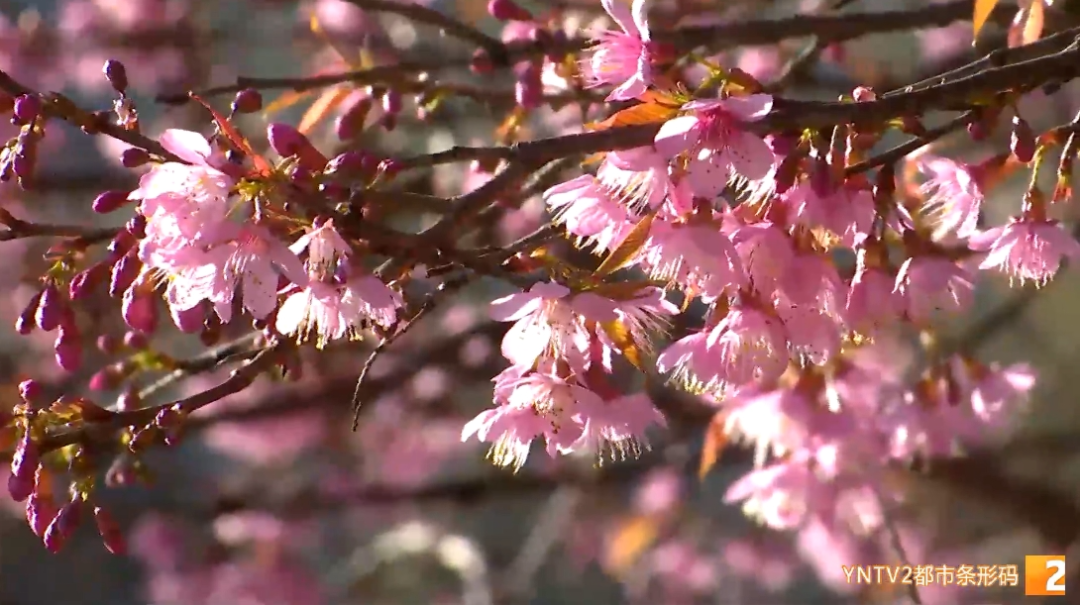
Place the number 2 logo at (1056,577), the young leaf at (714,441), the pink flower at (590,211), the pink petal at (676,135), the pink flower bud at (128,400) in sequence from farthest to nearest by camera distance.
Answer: the number 2 logo at (1056,577) < the young leaf at (714,441) < the pink flower bud at (128,400) < the pink flower at (590,211) < the pink petal at (676,135)

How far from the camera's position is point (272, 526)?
77.4 inches

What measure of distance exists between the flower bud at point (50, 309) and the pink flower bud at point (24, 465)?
9cm

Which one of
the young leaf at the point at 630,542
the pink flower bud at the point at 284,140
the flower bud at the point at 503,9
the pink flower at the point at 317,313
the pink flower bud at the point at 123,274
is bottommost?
the young leaf at the point at 630,542

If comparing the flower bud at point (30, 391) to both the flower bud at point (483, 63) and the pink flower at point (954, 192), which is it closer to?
the flower bud at point (483, 63)

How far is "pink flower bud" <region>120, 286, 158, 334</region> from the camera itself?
528 millimetres

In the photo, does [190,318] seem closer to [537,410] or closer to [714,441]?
[537,410]

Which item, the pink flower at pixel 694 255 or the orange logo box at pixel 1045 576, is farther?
the orange logo box at pixel 1045 576

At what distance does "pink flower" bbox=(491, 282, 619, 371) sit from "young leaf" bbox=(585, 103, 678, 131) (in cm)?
10

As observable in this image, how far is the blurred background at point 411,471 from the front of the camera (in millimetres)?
1605

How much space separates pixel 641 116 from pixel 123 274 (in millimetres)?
303

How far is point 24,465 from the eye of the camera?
52 centimetres

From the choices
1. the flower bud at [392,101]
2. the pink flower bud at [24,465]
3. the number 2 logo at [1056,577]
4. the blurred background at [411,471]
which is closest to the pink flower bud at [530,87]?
the flower bud at [392,101]

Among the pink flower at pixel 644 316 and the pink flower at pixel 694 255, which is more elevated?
the pink flower at pixel 694 255

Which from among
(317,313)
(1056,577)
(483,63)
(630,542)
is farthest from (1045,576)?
(317,313)
